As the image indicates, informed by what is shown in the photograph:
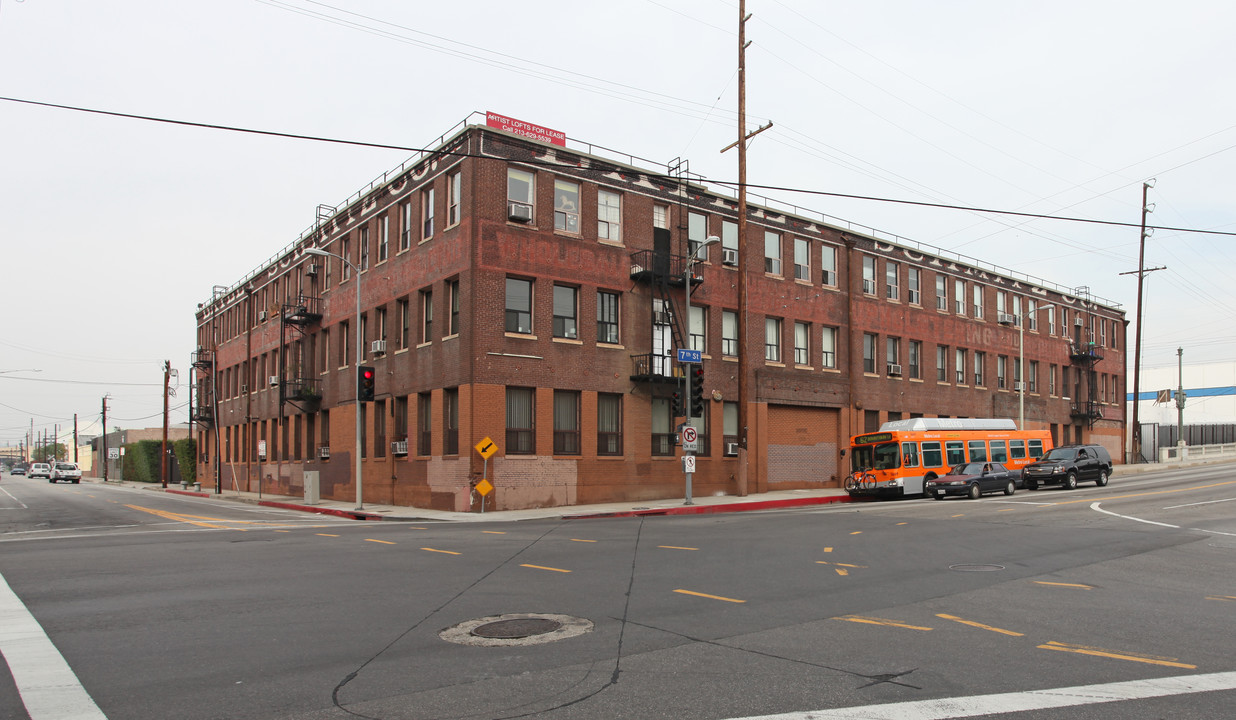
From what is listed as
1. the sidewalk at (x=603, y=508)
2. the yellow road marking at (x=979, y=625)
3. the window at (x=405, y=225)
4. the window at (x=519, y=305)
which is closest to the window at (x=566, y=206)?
the window at (x=519, y=305)

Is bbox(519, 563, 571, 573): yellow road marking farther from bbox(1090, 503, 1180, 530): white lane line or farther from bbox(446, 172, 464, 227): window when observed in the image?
bbox(446, 172, 464, 227): window

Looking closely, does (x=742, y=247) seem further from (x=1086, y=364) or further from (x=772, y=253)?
(x=1086, y=364)

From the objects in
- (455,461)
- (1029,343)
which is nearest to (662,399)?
(455,461)

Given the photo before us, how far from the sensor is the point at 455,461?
2916 centimetres

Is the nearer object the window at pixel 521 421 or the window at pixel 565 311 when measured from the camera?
the window at pixel 521 421

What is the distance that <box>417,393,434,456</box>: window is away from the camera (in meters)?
31.6

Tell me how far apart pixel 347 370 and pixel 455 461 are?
1137 centimetres

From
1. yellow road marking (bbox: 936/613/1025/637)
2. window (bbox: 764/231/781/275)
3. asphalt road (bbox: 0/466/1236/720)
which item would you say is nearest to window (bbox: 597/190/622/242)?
window (bbox: 764/231/781/275)

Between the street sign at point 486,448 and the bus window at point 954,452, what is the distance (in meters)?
18.0

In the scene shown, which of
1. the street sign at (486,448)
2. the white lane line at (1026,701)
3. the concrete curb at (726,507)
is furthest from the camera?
the street sign at (486,448)

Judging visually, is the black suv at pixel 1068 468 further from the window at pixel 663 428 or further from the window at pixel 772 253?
the window at pixel 663 428

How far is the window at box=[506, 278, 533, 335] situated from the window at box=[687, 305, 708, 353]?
7.44 meters

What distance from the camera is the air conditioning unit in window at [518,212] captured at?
29297 mm

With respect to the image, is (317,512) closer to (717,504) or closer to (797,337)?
(717,504)
